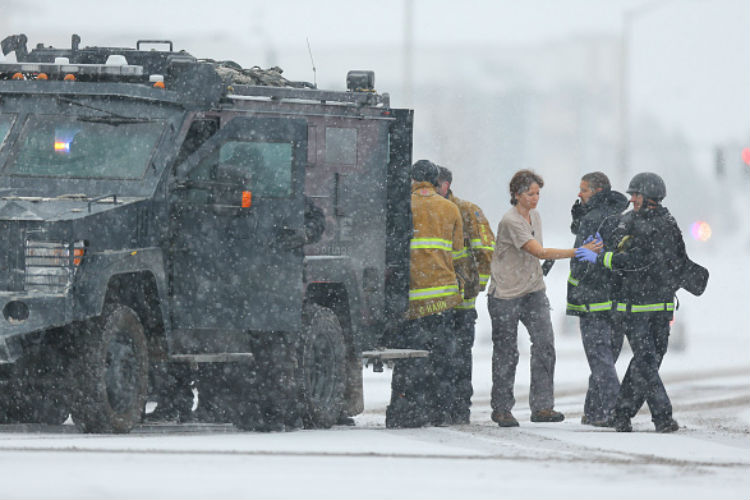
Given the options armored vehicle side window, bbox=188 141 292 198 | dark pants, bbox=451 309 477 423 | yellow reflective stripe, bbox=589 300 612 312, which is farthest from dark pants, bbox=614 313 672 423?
armored vehicle side window, bbox=188 141 292 198

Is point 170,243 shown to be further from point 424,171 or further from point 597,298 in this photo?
point 597,298

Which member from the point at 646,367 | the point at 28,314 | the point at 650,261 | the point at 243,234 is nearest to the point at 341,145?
the point at 243,234

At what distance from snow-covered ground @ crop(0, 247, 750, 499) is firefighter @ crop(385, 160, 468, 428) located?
493 millimetres

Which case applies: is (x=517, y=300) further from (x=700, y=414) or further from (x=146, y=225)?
(x=700, y=414)

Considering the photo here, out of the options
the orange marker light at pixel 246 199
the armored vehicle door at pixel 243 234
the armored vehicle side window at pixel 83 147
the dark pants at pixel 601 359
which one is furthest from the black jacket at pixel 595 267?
the armored vehicle side window at pixel 83 147

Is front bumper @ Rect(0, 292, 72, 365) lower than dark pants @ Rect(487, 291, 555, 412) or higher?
higher

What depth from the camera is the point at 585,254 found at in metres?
12.8

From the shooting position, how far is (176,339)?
455 inches

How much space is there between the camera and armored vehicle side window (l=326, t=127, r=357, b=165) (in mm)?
12922

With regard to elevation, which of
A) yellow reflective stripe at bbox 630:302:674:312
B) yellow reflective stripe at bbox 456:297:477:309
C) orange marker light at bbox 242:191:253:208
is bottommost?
yellow reflective stripe at bbox 456:297:477:309

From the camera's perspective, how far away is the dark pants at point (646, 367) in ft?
40.5

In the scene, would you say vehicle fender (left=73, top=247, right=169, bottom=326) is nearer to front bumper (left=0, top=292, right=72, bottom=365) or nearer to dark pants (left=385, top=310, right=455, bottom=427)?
front bumper (left=0, top=292, right=72, bottom=365)

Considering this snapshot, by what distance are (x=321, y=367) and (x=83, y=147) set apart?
241cm

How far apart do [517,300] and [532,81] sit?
8268cm
